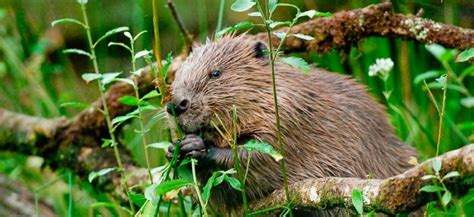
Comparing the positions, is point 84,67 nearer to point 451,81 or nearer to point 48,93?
point 48,93

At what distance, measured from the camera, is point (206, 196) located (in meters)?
2.79

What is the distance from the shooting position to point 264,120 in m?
3.30

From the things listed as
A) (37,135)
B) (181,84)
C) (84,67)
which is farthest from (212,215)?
(84,67)

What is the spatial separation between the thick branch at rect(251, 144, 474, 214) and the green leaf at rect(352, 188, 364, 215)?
40mm

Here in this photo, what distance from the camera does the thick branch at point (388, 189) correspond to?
7.31ft

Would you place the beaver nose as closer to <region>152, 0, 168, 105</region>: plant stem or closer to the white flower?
<region>152, 0, 168, 105</region>: plant stem

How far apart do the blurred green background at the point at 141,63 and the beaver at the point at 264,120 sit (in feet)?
1.76

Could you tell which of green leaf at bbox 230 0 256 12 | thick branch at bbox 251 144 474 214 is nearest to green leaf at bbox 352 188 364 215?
thick branch at bbox 251 144 474 214

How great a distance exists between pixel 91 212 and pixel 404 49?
197 cm

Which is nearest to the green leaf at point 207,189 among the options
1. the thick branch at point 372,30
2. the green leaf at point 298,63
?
the green leaf at point 298,63

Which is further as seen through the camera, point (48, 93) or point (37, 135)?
point (48, 93)

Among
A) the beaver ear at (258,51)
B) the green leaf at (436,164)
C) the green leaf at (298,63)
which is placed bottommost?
the beaver ear at (258,51)

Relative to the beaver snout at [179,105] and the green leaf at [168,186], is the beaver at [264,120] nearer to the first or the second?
→ the beaver snout at [179,105]

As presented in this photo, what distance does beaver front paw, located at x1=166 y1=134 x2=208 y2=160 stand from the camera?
10.1 ft
